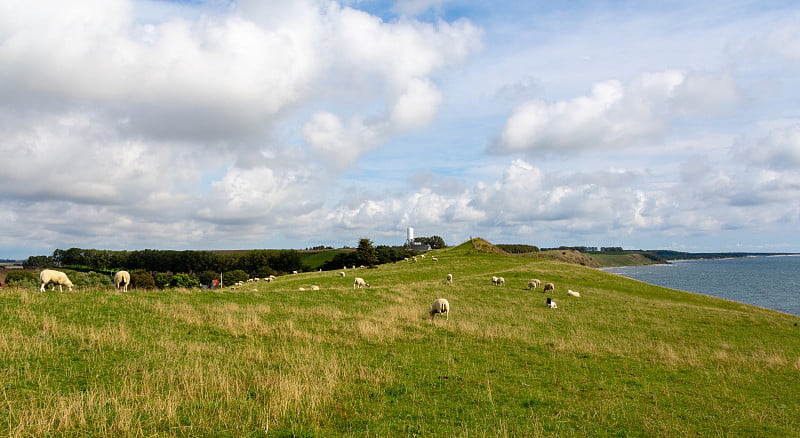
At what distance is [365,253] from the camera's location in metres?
98.6

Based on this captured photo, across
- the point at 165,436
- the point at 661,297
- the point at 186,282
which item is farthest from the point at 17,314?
the point at 186,282

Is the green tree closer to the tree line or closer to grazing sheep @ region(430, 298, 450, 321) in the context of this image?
the tree line

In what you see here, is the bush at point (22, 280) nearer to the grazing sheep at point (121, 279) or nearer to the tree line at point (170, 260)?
the grazing sheep at point (121, 279)

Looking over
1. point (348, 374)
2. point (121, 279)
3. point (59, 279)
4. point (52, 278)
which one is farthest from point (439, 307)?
point (59, 279)

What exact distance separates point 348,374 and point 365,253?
3426 inches

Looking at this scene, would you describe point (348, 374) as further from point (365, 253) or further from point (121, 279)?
point (365, 253)

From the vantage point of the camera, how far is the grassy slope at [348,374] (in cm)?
855

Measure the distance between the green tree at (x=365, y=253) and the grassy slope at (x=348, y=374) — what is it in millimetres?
70538

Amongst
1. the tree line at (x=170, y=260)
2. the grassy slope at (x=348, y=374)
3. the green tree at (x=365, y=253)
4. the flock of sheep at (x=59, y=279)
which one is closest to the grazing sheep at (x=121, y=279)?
the flock of sheep at (x=59, y=279)

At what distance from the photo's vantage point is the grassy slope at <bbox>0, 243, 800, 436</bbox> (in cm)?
855

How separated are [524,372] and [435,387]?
13.8 ft

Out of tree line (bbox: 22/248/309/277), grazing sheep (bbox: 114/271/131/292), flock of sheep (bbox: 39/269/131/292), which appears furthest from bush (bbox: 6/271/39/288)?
tree line (bbox: 22/248/309/277)

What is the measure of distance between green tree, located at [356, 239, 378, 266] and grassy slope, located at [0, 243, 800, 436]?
70.5m

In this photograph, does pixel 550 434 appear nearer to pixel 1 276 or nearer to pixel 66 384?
pixel 66 384
